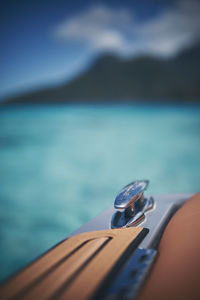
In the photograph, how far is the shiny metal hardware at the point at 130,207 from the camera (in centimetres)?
65

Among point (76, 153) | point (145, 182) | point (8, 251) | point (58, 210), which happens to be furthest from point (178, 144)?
point (145, 182)

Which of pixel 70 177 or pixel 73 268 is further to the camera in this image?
pixel 70 177

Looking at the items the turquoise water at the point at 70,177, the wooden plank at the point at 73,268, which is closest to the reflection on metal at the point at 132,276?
the wooden plank at the point at 73,268

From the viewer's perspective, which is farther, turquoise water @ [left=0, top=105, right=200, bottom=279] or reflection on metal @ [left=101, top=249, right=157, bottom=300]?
turquoise water @ [left=0, top=105, right=200, bottom=279]

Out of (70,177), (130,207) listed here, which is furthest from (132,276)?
(70,177)

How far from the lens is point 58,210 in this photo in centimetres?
357

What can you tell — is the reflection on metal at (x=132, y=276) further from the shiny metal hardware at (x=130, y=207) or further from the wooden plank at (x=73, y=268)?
the shiny metal hardware at (x=130, y=207)

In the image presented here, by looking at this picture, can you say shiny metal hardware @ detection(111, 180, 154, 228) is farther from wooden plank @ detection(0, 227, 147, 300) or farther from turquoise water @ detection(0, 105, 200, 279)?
turquoise water @ detection(0, 105, 200, 279)

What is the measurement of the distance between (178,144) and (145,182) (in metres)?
7.63

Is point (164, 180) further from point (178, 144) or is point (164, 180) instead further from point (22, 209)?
point (178, 144)

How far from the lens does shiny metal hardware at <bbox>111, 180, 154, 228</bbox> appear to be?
0.65 m

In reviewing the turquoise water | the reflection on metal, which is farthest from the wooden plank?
the turquoise water

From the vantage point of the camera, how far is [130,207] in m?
0.69

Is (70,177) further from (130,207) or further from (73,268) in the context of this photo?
(73,268)
